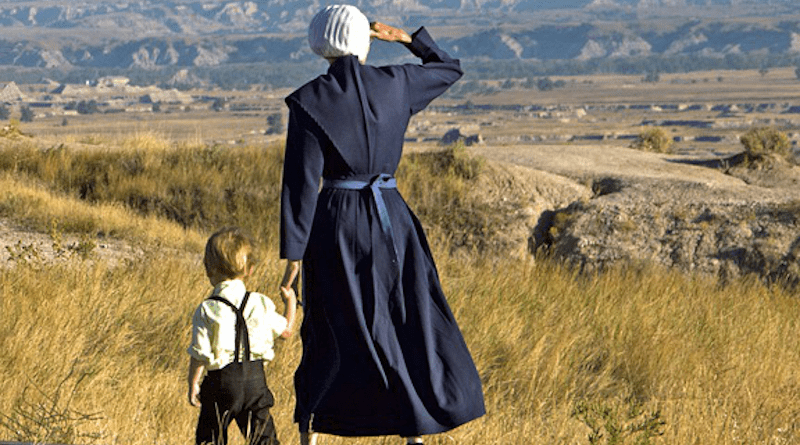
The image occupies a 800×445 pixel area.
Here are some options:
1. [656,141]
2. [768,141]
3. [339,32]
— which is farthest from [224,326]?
[656,141]

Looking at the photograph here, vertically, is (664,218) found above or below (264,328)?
below

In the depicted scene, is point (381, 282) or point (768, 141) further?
point (768, 141)

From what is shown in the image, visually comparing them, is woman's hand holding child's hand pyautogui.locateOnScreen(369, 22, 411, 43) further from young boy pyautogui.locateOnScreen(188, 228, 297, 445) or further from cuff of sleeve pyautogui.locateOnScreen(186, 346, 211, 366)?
cuff of sleeve pyautogui.locateOnScreen(186, 346, 211, 366)

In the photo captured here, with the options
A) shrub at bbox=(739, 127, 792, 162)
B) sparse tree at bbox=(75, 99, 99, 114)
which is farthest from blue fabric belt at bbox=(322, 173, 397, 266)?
sparse tree at bbox=(75, 99, 99, 114)

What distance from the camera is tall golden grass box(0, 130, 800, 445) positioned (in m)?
4.11

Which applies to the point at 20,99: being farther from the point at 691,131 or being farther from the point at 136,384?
the point at 136,384

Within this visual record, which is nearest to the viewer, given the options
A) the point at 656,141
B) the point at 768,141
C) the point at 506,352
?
the point at 506,352

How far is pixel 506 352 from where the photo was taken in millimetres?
5578

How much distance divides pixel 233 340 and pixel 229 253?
0.27 meters

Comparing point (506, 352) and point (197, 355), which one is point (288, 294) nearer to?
point (197, 355)

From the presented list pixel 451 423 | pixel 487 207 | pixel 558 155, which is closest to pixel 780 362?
pixel 451 423

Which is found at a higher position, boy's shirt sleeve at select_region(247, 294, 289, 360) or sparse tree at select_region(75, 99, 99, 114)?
boy's shirt sleeve at select_region(247, 294, 289, 360)

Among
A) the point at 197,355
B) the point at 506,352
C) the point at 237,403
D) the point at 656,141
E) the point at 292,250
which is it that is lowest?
the point at 656,141

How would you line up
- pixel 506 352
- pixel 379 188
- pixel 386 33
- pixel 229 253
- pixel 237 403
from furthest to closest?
pixel 506 352
pixel 386 33
pixel 379 188
pixel 237 403
pixel 229 253
